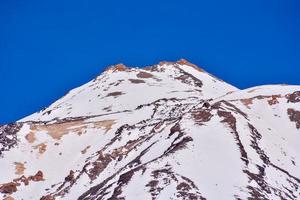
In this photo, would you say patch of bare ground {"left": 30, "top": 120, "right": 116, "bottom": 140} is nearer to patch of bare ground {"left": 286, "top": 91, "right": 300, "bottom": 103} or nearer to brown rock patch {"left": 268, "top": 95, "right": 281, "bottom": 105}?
brown rock patch {"left": 268, "top": 95, "right": 281, "bottom": 105}

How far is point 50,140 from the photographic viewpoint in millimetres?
142500

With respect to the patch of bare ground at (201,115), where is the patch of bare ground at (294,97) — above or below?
above

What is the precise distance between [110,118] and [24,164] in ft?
111

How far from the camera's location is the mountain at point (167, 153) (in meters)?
82.5

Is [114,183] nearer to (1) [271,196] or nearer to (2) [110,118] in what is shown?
(1) [271,196]

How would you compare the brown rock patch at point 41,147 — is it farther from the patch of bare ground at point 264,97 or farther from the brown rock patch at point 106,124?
the patch of bare ground at point 264,97

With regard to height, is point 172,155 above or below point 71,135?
below

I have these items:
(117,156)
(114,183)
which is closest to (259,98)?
(117,156)

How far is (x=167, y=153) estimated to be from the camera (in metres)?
91.4

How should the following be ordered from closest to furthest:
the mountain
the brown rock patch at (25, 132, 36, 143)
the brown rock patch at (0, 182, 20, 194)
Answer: the mountain, the brown rock patch at (0, 182, 20, 194), the brown rock patch at (25, 132, 36, 143)

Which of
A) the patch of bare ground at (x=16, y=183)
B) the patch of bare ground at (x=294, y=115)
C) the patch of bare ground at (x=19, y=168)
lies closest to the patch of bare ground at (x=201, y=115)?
the patch of bare ground at (x=294, y=115)

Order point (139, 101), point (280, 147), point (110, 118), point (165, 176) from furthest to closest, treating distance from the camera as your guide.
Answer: point (139, 101) → point (110, 118) → point (280, 147) → point (165, 176)

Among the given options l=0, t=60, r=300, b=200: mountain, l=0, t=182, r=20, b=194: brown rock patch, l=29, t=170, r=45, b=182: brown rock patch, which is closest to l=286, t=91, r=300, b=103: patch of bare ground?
l=0, t=60, r=300, b=200: mountain

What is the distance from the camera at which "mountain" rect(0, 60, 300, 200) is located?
271 ft
